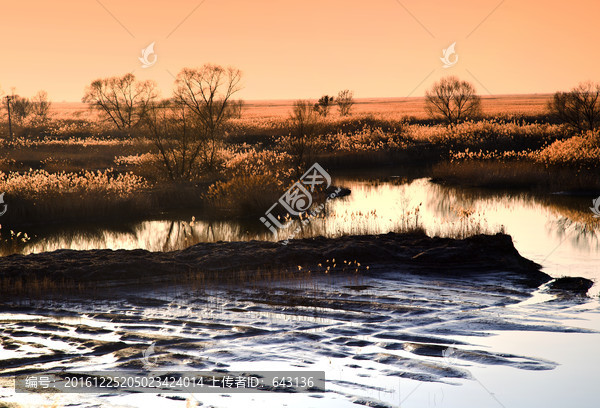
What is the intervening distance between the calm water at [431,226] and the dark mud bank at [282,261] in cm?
115

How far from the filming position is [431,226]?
59.5 ft

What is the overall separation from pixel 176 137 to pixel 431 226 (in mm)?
13495

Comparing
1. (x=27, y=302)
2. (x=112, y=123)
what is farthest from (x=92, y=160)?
(x=112, y=123)

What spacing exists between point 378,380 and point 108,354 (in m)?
3.30

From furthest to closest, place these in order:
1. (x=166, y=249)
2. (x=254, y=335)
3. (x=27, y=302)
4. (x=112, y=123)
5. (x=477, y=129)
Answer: (x=112, y=123)
(x=477, y=129)
(x=166, y=249)
(x=27, y=302)
(x=254, y=335)

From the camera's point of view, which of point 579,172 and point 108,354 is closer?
point 108,354

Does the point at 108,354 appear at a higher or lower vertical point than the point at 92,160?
lower

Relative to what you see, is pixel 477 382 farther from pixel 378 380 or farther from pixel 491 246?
pixel 491 246

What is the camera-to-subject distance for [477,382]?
714 cm

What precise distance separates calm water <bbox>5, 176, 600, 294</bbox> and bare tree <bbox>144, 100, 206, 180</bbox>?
15.0 ft
